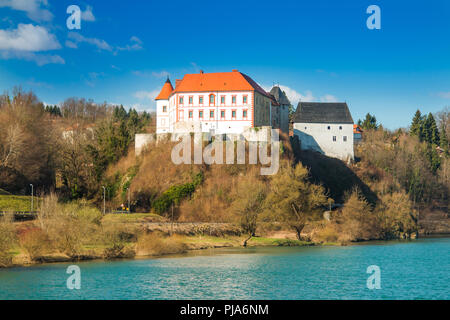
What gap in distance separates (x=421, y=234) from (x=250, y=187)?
3196 centimetres

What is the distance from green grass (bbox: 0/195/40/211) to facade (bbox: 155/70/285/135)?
932 inches

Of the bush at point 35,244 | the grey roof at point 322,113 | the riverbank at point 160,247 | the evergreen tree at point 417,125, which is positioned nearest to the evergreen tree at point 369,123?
the evergreen tree at point 417,125

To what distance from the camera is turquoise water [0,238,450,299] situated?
100 feet

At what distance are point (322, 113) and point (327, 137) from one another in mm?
4235

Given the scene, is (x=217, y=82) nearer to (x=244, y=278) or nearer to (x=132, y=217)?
(x=132, y=217)

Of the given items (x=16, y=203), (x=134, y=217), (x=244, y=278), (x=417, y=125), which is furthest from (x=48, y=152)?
(x=417, y=125)

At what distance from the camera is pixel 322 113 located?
8862 centimetres

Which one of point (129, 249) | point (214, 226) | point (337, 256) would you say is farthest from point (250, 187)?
point (129, 249)

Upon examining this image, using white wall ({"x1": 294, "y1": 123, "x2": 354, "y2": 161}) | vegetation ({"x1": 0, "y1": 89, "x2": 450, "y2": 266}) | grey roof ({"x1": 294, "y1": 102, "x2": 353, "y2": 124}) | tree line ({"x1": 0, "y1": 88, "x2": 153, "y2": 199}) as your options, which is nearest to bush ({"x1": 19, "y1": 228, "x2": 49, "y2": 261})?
vegetation ({"x1": 0, "y1": 89, "x2": 450, "y2": 266})

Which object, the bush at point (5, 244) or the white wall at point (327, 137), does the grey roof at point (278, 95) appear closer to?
the white wall at point (327, 137)

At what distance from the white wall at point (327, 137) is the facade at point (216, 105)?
9.19m

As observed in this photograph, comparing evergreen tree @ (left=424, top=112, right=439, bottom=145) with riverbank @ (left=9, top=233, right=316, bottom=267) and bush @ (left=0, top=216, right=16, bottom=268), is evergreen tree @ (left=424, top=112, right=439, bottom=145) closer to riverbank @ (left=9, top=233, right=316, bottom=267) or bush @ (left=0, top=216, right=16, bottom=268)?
riverbank @ (left=9, top=233, right=316, bottom=267)

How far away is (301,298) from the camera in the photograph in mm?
30188
